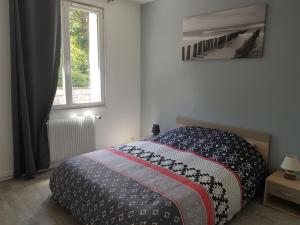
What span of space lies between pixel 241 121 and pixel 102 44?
7.49 ft

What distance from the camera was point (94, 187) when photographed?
6.51 feet

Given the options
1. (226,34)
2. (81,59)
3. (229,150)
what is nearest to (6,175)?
(81,59)

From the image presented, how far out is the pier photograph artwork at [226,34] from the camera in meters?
2.71

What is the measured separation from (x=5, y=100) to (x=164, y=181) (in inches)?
85.7

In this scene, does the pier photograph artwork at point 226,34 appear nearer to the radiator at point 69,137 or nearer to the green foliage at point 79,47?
A: the green foliage at point 79,47

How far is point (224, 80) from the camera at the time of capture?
3.07 metres

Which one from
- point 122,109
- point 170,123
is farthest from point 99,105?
point 170,123

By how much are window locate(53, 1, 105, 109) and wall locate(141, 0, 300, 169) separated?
2.69ft

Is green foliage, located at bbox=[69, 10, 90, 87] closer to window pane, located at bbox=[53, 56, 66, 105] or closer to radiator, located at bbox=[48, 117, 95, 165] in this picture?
window pane, located at bbox=[53, 56, 66, 105]

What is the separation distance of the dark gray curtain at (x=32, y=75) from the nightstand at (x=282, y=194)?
2.67 metres

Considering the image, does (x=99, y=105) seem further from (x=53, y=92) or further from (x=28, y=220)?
(x=28, y=220)

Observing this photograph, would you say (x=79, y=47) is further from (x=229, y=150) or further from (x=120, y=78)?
(x=229, y=150)

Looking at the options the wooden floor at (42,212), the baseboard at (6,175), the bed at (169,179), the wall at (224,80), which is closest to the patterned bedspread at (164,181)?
the bed at (169,179)

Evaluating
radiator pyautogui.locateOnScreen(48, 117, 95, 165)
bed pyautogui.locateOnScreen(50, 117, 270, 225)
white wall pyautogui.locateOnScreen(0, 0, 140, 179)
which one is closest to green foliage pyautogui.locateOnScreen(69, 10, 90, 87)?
white wall pyautogui.locateOnScreen(0, 0, 140, 179)
